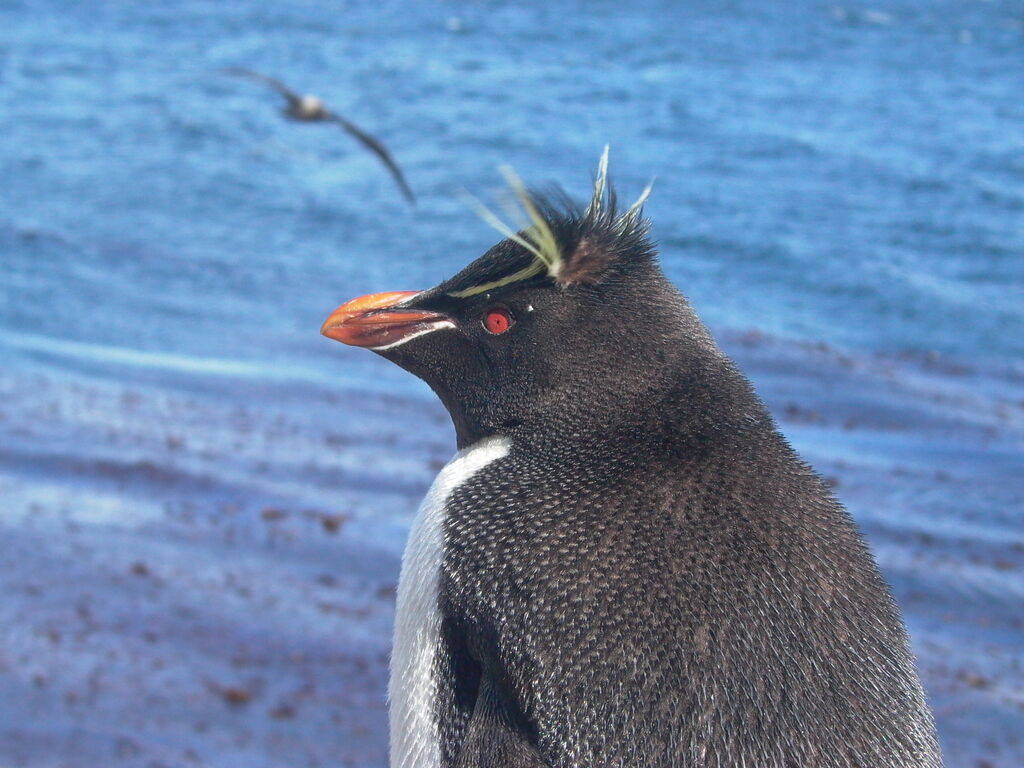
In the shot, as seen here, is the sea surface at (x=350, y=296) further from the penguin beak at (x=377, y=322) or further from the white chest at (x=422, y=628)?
the white chest at (x=422, y=628)

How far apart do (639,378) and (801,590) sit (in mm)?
408

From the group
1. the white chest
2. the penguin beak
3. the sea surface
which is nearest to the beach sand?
the sea surface

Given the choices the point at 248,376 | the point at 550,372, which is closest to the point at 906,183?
the point at 248,376

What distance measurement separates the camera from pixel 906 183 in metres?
10.1

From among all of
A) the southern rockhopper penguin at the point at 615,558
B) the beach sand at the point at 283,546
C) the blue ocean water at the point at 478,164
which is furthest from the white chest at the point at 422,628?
the blue ocean water at the point at 478,164

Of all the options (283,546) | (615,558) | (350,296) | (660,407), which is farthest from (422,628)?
(350,296)

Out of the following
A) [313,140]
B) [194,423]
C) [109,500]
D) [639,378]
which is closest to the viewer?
[639,378]

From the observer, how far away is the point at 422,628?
1854 millimetres

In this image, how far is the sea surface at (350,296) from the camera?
14.4ft

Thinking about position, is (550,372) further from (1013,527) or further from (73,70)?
(73,70)

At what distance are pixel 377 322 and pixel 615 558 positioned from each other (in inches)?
27.1

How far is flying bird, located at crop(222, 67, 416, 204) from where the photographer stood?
8.93 m

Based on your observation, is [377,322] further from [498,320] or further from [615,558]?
[615,558]

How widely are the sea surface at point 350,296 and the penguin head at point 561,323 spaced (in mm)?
186
